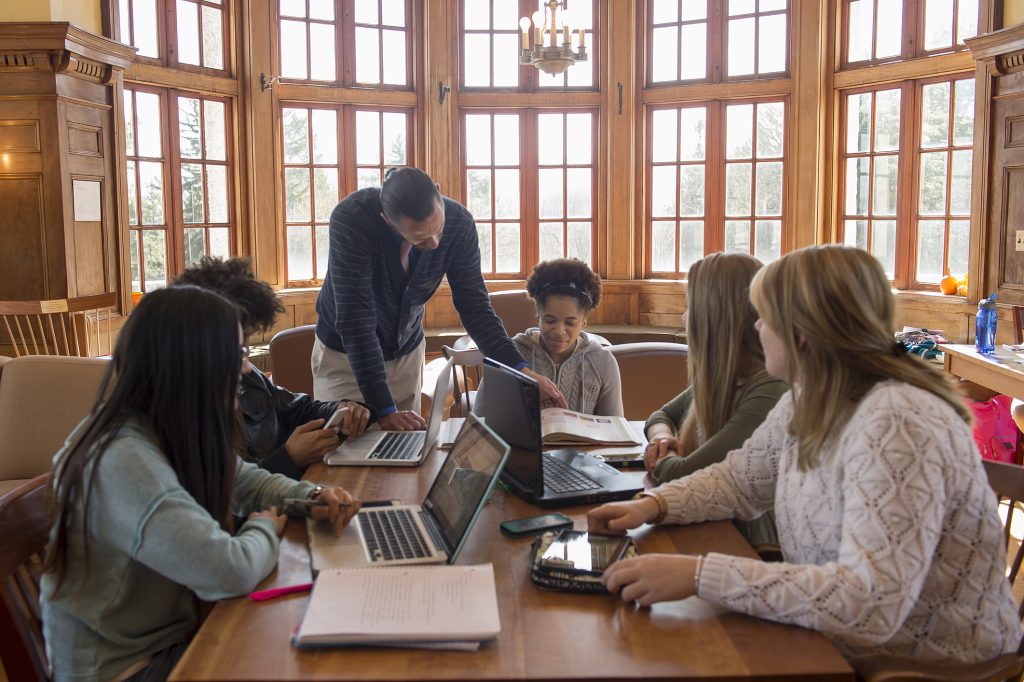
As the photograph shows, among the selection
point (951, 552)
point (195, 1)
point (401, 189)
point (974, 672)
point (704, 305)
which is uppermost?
point (195, 1)

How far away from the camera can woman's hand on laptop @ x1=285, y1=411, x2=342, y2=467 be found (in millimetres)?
2395

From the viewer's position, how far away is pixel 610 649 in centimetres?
133

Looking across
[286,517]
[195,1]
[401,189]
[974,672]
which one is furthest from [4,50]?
[974,672]

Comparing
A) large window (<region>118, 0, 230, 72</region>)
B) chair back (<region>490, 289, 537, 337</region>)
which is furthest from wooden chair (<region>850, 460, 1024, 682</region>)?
large window (<region>118, 0, 230, 72</region>)

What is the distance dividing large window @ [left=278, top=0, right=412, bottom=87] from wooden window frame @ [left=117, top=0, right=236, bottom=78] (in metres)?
0.38

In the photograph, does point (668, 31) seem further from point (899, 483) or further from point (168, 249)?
point (899, 483)

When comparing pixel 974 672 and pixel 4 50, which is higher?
pixel 4 50

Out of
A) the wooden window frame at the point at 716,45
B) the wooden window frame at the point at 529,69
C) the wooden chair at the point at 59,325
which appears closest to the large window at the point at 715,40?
the wooden window frame at the point at 716,45

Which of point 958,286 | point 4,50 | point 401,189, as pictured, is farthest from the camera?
point 958,286

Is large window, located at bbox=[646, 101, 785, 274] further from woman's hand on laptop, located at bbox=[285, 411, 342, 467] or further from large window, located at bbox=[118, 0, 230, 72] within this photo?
woman's hand on laptop, located at bbox=[285, 411, 342, 467]

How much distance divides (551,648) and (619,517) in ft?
1.61

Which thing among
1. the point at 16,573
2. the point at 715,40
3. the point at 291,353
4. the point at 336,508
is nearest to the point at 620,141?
the point at 715,40

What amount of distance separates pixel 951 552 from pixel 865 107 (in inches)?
231

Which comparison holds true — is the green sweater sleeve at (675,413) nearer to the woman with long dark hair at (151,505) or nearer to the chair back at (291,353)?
the woman with long dark hair at (151,505)
